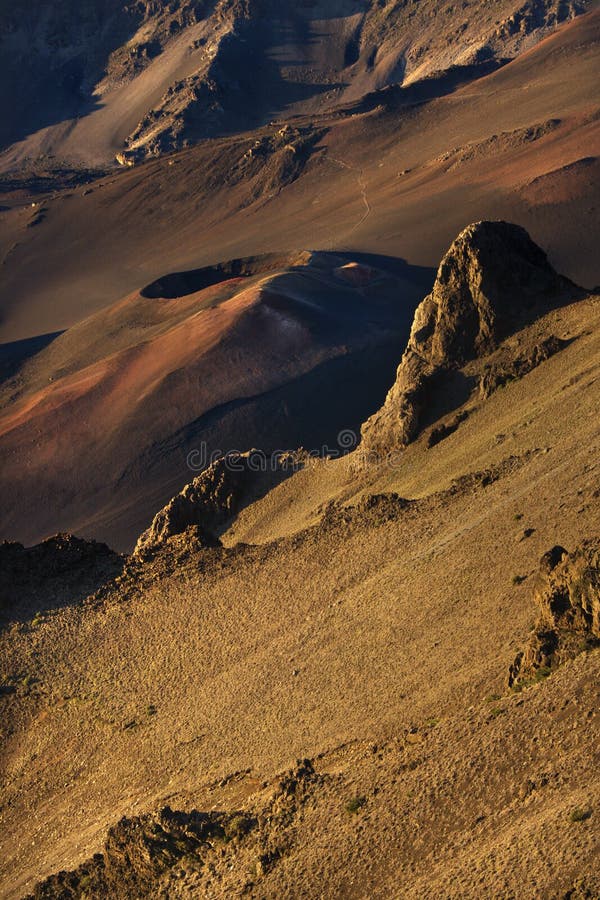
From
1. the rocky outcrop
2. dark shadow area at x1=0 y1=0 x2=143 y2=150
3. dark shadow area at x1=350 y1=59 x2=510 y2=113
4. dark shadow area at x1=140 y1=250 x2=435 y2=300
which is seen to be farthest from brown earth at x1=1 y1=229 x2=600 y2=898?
dark shadow area at x1=0 y1=0 x2=143 y2=150

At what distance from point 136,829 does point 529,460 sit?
11.9m

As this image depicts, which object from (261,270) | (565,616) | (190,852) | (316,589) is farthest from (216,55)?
(190,852)

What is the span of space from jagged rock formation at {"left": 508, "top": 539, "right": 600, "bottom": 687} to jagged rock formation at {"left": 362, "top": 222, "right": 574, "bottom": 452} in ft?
44.7

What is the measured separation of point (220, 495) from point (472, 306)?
8.74 metres

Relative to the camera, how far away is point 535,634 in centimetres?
1845

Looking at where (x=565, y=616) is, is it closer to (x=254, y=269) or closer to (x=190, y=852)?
(x=190, y=852)

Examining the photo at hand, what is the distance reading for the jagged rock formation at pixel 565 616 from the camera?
1780cm

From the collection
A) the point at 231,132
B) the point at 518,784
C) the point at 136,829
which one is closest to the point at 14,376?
the point at 136,829

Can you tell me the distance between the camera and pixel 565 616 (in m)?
18.4

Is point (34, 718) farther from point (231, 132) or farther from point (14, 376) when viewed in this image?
point (231, 132)

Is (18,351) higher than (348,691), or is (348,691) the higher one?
(18,351)

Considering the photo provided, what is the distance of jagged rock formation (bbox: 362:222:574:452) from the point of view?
107ft

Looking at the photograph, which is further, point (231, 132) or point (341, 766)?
point (231, 132)

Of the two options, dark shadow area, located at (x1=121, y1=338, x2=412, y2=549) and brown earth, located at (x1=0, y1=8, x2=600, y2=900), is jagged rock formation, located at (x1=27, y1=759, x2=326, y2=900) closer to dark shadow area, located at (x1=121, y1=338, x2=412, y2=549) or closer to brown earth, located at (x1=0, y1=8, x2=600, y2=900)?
Answer: brown earth, located at (x1=0, y1=8, x2=600, y2=900)
